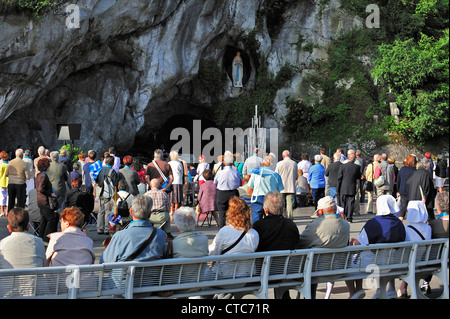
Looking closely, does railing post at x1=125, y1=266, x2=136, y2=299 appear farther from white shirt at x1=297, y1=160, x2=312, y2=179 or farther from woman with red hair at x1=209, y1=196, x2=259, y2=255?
white shirt at x1=297, y1=160, x2=312, y2=179

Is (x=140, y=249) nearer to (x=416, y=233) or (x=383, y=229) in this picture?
(x=383, y=229)

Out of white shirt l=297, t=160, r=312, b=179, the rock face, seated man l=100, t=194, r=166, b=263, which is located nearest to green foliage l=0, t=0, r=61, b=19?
the rock face

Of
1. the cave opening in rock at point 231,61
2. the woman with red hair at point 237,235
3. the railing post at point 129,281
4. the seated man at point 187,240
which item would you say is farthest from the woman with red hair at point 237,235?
the cave opening in rock at point 231,61

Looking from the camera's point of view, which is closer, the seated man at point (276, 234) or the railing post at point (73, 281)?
the railing post at point (73, 281)

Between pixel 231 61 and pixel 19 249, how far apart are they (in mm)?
25740

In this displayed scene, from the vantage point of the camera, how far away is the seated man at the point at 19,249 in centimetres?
493

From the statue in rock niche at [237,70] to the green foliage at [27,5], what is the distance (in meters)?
11.8

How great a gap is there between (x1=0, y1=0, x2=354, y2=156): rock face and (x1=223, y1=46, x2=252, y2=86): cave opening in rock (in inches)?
11.6

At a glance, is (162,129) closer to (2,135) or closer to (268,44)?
(268,44)

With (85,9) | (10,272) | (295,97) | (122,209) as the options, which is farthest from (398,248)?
(295,97)

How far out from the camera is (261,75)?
2972 cm

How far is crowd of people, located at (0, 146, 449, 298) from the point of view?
5.27 m

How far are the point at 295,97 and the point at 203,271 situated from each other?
2491cm

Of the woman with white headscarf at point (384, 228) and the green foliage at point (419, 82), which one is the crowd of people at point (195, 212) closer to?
the woman with white headscarf at point (384, 228)
